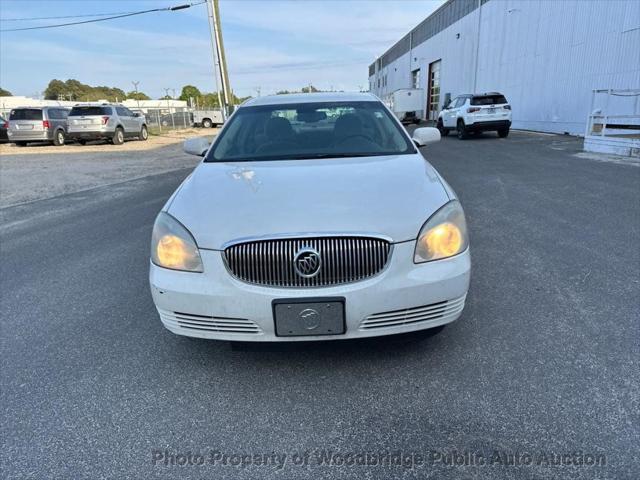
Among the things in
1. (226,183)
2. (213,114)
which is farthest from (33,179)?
(213,114)

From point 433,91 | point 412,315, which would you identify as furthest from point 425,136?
point 433,91

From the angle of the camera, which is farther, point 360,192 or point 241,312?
point 360,192

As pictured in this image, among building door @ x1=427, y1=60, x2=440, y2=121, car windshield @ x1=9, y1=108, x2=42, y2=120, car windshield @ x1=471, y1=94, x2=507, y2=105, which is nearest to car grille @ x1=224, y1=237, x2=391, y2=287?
car windshield @ x1=471, y1=94, x2=507, y2=105

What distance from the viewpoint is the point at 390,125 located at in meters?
3.86

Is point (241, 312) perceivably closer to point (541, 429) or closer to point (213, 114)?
point (541, 429)

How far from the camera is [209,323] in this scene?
7.80 feet

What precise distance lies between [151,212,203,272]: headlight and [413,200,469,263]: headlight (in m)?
1.17

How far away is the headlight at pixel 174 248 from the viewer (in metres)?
2.36

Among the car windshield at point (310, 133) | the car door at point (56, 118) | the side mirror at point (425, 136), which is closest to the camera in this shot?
the car windshield at point (310, 133)

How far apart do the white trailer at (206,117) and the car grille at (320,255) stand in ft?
135

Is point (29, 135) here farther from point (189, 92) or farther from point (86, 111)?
point (189, 92)

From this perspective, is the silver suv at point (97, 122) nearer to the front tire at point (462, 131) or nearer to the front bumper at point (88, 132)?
the front bumper at point (88, 132)

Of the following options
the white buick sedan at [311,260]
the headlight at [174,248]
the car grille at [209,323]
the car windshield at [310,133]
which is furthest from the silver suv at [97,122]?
the car grille at [209,323]

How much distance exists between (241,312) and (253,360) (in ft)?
1.90
